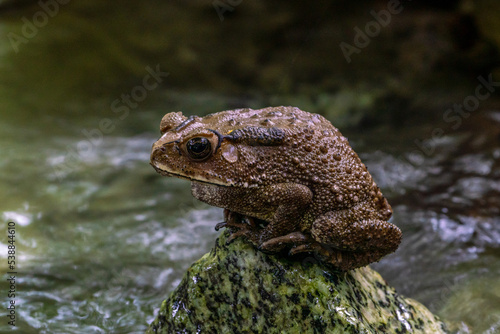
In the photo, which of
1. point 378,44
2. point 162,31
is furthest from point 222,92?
point 378,44

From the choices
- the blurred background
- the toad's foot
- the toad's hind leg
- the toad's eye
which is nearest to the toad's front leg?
the toad's foot

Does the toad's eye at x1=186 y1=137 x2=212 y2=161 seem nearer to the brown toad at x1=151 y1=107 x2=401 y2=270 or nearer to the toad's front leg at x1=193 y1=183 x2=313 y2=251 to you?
the brown toad at x1=151 y1=107 x2=401 y2=270

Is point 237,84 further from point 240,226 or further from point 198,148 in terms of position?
point 198,148

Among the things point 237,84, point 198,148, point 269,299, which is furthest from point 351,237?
point 237,84

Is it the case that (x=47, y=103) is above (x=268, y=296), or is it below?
above

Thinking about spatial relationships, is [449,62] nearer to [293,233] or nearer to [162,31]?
[162,31]
